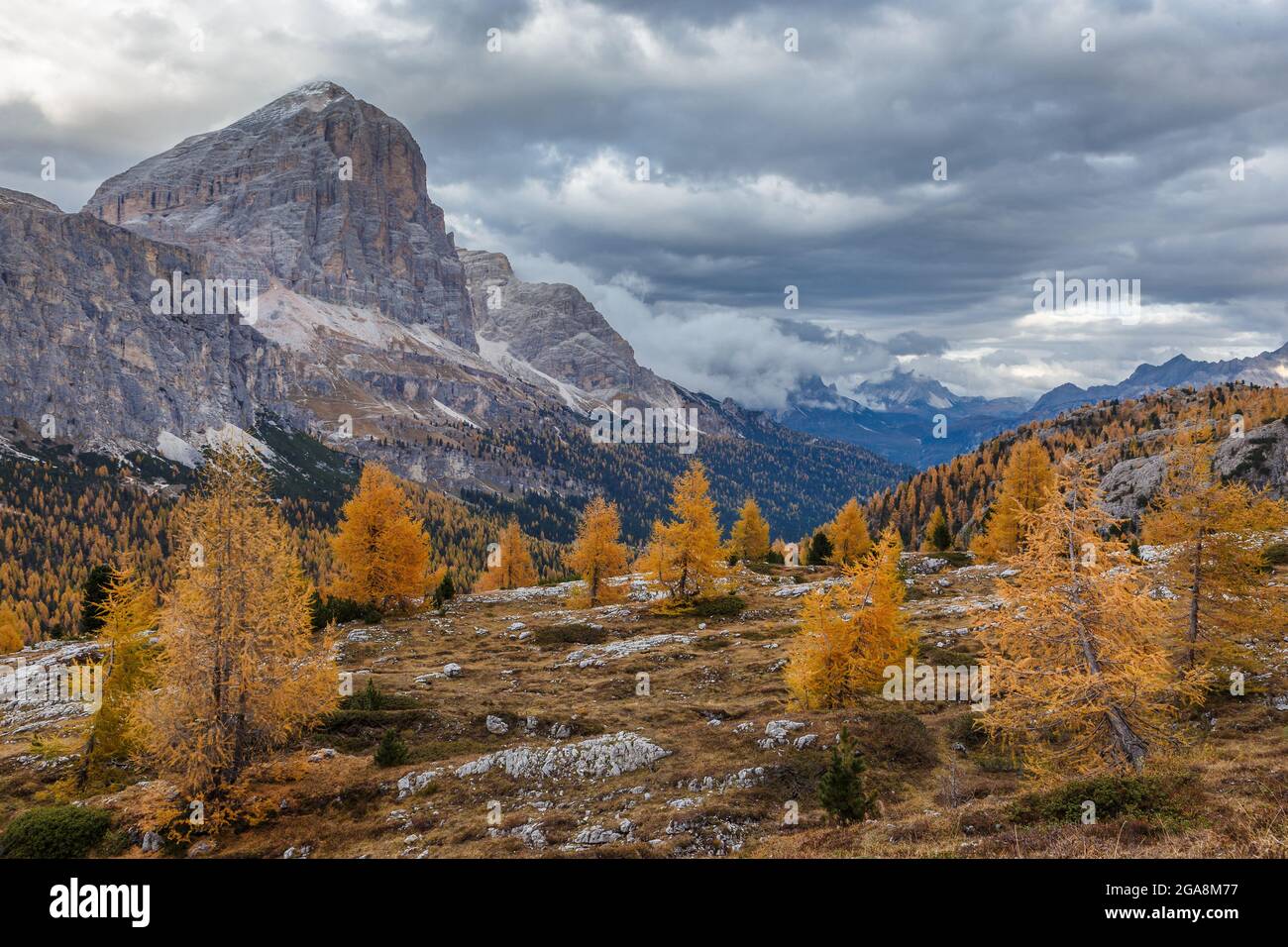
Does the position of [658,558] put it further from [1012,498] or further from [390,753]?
[1012,498]

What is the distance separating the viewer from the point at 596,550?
186ft

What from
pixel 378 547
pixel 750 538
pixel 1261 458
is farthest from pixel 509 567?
pixel 1261 458

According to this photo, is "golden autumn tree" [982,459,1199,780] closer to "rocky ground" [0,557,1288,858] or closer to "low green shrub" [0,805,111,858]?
"rocky ground" [0,557,1288,858]

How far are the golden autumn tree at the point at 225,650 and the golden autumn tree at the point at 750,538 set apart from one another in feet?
234

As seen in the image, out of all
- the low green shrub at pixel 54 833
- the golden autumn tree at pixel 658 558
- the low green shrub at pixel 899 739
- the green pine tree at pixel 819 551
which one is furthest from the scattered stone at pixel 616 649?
the green pine tree at pixel 819 551

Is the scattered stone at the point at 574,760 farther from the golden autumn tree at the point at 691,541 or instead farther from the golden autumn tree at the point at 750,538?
the golden autumn tree at the point at 750,538

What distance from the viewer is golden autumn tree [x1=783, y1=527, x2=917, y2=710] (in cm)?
2711

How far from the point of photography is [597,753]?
80.6 feet

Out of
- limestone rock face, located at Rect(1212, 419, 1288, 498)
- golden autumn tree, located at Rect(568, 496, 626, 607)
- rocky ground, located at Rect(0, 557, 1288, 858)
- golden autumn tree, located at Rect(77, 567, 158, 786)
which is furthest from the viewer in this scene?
limestone rock face, located at Rect(1212, 419, 1288, 498)

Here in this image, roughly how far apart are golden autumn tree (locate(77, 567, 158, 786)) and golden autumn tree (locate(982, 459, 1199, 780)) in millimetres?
28712

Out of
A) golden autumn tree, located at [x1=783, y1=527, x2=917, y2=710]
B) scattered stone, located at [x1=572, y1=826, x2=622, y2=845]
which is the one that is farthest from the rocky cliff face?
scattered stone, located at [x1=572, y1=826, x2=622, y2=845]

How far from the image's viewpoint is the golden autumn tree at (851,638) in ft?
88.9
